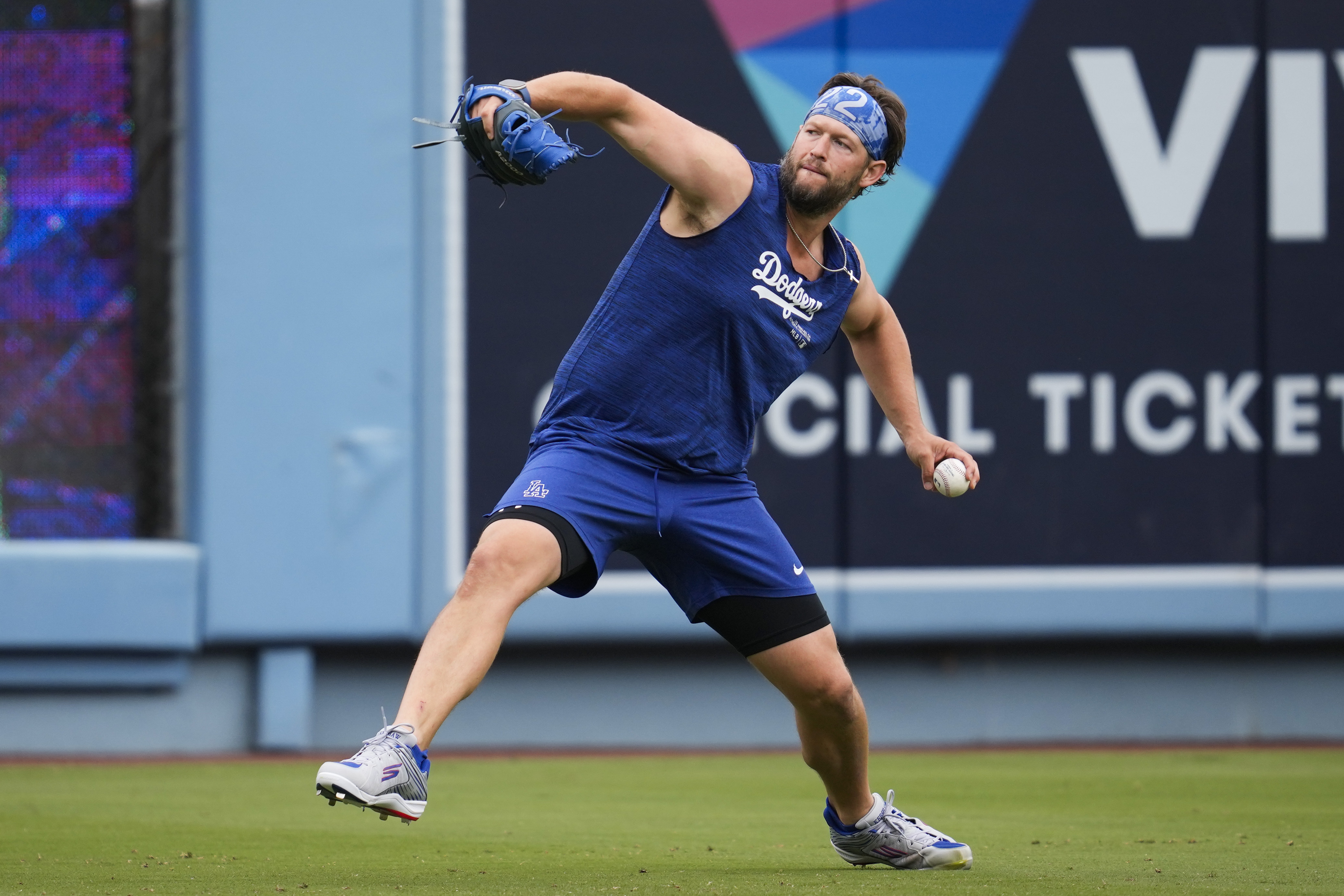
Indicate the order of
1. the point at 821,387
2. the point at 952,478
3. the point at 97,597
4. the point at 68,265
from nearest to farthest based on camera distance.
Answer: the point at 952,478, the point at 97,597, the point at 68,265, the point at 821,387

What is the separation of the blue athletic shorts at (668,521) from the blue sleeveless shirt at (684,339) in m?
0.06

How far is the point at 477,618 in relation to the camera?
3451 millimetres

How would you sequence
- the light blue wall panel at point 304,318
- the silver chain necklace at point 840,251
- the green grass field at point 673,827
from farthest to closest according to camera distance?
the light blue wall panel at point 304,318 → the silver chain necklace at point 840,251 → the green grass field at point 673,827

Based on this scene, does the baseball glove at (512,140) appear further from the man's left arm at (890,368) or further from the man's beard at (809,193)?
the man's left arm at (890,368)

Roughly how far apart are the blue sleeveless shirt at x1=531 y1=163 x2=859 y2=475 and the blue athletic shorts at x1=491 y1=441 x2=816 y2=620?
6 cm

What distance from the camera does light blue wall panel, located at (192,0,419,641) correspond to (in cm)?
780

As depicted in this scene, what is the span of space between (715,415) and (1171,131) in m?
5.31

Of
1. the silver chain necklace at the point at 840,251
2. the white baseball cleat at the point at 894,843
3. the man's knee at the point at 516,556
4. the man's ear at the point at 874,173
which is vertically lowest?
the white baseball cleat at the point at 894,843

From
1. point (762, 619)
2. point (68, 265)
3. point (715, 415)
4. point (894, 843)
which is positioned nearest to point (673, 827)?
point (894, 843)

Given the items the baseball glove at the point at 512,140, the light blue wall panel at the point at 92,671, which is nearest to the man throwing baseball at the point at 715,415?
the baseball glove at the point at 512,140

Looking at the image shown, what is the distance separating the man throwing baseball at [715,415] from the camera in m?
3.61

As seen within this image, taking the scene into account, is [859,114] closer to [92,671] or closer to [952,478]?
[952,478]

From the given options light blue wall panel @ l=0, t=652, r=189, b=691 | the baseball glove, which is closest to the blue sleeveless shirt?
the baseball glove

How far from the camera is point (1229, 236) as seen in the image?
8.34 m
